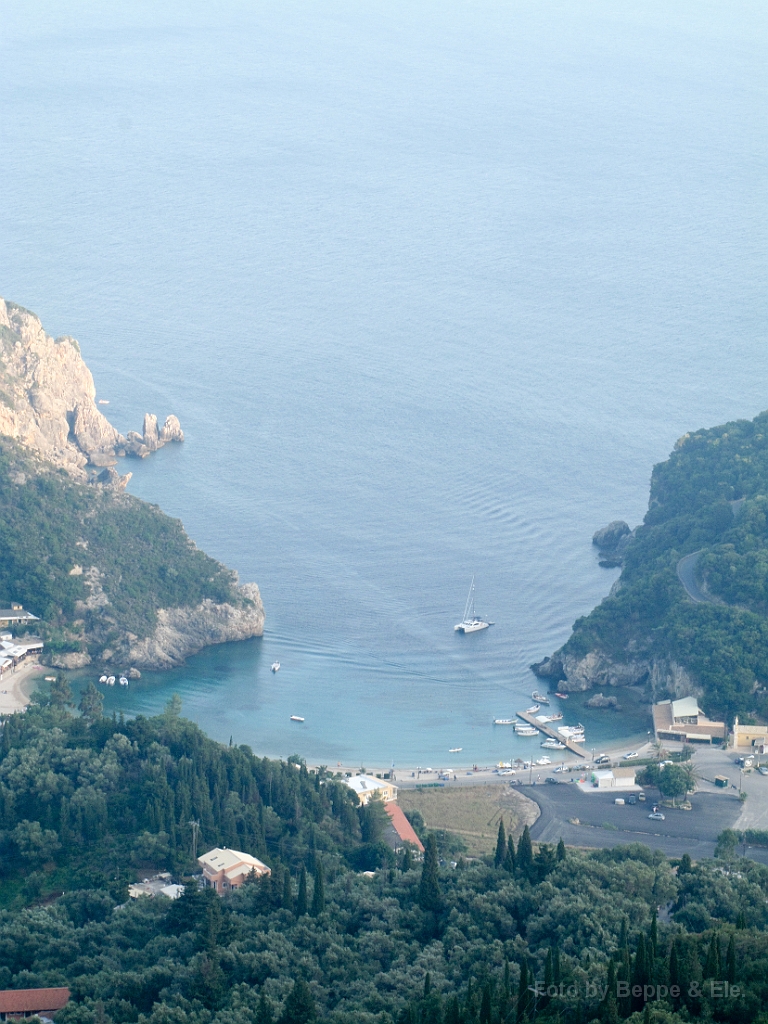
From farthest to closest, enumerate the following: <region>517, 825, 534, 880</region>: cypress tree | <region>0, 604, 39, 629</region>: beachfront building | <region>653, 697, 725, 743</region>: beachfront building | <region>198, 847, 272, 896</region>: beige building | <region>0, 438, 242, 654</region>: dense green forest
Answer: <region>0, 438, 242, 654</region>: dense green forest < <region>0, 604, 39, 629</region>: beachfront building < <region>653, 697, 725, 743</region>: beachfront building < <region>198, 847, 272, 896</region>: beige building < <region>517, 825, 534, 880</region>: cypress tree

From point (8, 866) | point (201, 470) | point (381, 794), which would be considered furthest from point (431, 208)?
point (8, 866)

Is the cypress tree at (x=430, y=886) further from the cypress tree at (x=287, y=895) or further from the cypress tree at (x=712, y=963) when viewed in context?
the cypress tree at (x=712, y=963)

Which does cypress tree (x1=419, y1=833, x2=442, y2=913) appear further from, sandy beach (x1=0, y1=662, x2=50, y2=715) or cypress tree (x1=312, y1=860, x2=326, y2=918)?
sandy beach (x1=0, y1=662, x2=50, y2=715)

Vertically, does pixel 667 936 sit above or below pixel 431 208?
below

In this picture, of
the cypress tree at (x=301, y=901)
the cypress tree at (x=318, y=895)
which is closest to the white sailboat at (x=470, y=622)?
the cypress tree at (x=318, y=895)

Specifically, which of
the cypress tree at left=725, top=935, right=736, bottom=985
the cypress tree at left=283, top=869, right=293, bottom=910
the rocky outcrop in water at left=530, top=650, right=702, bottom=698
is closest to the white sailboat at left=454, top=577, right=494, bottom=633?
the rocky outcrop in water at left=530, top=650, right=702, bottom=698

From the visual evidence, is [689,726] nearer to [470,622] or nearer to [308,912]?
[470,622]

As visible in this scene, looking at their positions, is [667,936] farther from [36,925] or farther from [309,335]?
[309,335]
